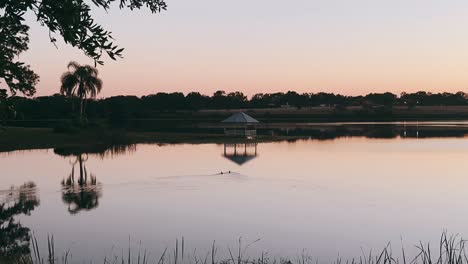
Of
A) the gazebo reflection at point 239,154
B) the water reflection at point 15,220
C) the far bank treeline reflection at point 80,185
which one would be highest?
the water reflection at point 15,220

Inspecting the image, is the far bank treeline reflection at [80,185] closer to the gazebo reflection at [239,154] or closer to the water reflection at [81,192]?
the water reflection at [81,192]

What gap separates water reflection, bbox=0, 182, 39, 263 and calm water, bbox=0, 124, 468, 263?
0.45 ft

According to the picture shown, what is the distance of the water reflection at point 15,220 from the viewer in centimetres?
1288

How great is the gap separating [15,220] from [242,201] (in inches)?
311

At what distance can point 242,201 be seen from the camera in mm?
20453

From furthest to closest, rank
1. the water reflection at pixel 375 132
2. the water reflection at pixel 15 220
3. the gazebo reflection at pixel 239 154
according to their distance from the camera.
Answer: the water reflection at pixel 375 132
the gazebo reflection at pixel 239 154
the water reflection at pixel 15 220

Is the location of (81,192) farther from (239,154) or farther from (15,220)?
(239,154)

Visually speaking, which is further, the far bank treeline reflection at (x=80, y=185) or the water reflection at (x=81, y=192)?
the far bank treeline reflection at (x=80, y=185)

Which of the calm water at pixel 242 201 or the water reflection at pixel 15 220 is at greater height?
the water reflection at pixel 15 220

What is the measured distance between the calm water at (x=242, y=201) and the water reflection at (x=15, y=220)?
0.45 feet

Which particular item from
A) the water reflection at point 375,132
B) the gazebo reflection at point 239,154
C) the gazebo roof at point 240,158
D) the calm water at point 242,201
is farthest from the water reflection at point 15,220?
the water reflection at point 375,132

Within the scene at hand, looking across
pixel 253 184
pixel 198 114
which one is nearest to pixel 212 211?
pixel 253 184

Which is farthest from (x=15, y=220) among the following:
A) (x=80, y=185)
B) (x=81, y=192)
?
(x=80, y=185)

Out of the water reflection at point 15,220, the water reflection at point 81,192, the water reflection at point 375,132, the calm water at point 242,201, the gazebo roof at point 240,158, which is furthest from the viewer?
the water reflection at point 375,132
